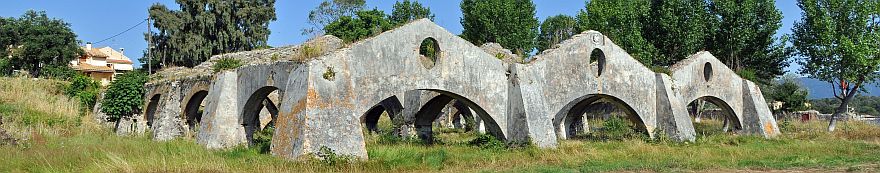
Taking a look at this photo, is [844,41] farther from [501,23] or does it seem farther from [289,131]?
[501,23]

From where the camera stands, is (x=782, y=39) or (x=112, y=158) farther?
(x=782, y=39)

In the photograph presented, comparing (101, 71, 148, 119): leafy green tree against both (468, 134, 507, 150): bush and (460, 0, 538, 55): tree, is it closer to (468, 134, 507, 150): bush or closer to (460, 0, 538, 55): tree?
(468, 134, 507, 150): bush

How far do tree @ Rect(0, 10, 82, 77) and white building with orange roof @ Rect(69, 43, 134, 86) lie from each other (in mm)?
2743

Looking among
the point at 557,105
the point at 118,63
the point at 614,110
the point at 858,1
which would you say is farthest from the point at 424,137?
the point at 118,63

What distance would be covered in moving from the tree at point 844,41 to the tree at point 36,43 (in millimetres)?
41392

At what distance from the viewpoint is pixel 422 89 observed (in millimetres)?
15109

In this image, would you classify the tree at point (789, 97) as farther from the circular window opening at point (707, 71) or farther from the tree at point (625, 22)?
the circular window opening at point (707, 71)

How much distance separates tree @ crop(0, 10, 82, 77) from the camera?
44031 mm

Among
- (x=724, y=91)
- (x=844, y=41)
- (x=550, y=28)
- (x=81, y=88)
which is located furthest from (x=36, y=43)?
(x=844, y=41)

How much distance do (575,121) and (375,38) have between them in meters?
12.5

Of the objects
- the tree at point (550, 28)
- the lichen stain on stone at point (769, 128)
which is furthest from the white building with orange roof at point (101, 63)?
the lichen stain on stone at point (769, 128)

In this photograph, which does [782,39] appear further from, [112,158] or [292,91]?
[112,158]

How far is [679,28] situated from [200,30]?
28276mm

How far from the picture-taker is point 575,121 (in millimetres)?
25344
